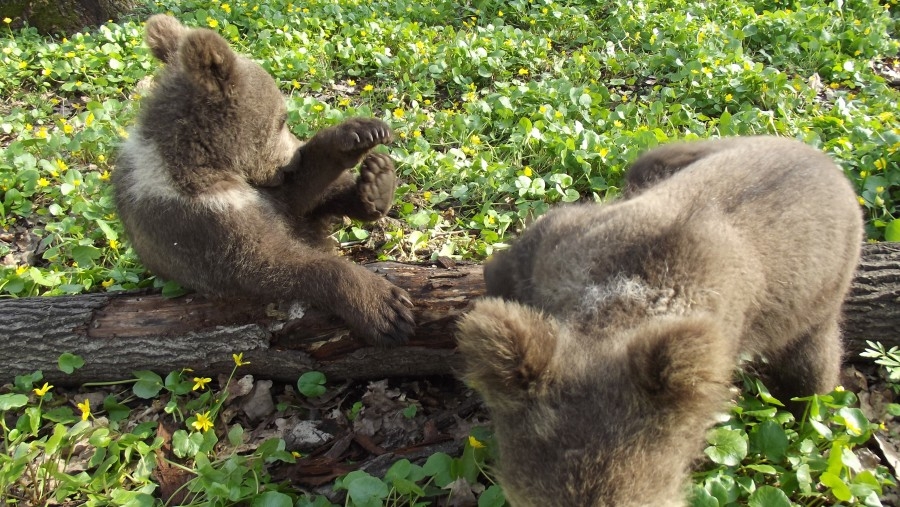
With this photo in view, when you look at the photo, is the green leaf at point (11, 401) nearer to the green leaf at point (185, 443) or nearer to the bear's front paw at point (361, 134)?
the green leaf at point (185, 443)

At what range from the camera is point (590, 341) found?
2.67m

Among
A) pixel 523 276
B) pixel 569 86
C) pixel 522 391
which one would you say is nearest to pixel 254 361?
pixel 523 276

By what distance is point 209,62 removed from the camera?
4.08 meters

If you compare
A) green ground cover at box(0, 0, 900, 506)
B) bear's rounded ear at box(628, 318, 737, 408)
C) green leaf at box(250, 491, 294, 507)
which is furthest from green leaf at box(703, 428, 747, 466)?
green leaf at box(250, 491, 294, 507)

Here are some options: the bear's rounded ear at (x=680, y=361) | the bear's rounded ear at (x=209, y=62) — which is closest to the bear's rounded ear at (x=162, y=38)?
the bear's rounded ear at (x=209, y=62)

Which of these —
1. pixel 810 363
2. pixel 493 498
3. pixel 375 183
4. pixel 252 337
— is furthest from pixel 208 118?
pixel 810 363

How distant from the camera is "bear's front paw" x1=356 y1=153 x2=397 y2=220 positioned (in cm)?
479

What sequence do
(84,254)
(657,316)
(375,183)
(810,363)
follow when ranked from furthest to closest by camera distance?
(84,254) → (375,183) → (810,363) → (657,316)

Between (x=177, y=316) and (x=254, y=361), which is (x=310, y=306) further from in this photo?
(x=177, y=316)

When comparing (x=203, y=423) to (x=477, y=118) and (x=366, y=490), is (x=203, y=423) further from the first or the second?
(x=477, y=118)

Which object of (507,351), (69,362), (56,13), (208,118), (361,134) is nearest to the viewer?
(507,351)

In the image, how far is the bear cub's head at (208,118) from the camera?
13.5ft

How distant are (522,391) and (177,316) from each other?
8.70 feet

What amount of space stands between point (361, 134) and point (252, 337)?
1538mm
